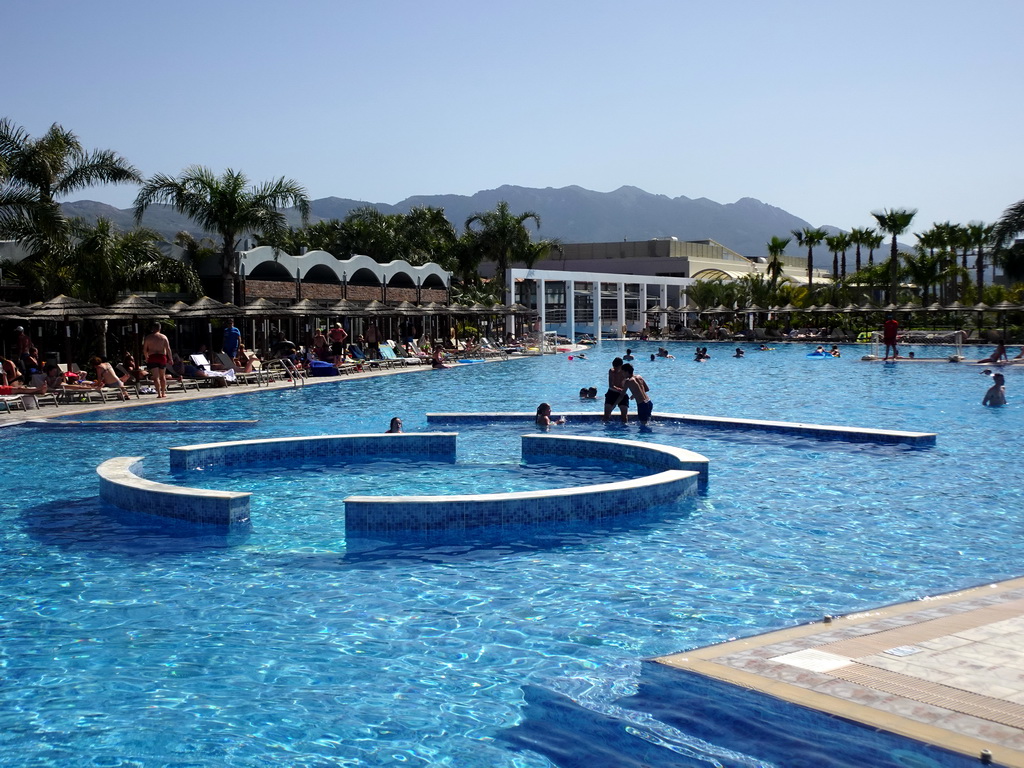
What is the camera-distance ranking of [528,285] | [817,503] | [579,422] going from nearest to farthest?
1. [817,503]
2. [579,422]
3. [528,285]

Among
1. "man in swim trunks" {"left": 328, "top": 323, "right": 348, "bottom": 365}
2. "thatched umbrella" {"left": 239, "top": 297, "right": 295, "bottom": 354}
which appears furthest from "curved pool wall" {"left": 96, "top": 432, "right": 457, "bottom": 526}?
"man in swim trunks" {"left": 328, "top": 323, "right": 348, "bottom": 365}

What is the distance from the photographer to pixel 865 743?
3938 mm

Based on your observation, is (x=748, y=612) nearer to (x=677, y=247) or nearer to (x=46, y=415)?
(x=46, y=415)

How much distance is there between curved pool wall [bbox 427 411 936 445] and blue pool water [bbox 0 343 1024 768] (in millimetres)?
497

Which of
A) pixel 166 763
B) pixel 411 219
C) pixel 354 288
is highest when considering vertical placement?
pixel 411 219

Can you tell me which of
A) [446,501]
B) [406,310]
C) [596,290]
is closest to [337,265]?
[406,310]

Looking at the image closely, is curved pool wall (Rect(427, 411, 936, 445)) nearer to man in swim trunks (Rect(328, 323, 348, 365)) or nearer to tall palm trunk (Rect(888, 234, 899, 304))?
man in swim trunks (Rect(328, 323, 348, 365))

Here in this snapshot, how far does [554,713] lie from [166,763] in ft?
6.10

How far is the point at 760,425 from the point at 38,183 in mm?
18213

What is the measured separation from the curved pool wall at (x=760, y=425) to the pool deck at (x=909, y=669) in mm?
8114

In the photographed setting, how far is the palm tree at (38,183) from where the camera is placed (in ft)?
72.6

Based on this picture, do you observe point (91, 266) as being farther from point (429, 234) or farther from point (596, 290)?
point (596, 290)

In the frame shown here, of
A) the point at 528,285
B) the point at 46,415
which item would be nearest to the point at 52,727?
the point at 46,415

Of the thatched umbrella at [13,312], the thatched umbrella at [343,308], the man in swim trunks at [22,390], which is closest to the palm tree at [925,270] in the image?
the thatched umbrella at [343,308]
